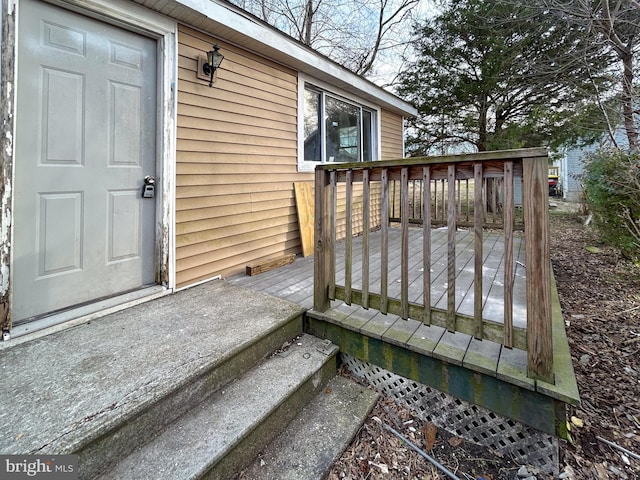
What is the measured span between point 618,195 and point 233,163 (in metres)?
4.87

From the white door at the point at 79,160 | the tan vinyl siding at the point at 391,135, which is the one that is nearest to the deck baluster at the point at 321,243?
the white door at the point at 79,160

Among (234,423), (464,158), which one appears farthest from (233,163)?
(234,423)

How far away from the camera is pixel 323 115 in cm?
454

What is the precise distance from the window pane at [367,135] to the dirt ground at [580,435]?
3.87 metres

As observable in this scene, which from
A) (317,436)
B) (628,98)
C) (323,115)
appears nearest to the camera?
(317,436)

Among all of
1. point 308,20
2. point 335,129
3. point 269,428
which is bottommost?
point 269,428

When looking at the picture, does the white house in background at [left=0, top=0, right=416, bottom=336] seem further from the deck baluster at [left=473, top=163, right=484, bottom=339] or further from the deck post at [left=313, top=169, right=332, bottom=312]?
the deck baluster at [left=473, top=163, right=484, bottom=339]

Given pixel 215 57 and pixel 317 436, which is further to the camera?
pixel 215 57

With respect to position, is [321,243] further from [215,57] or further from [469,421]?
[215,57]

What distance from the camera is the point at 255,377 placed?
1.88m

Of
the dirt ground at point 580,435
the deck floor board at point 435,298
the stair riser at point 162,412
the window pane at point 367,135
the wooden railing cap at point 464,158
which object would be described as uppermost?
the window pane at point 367,135

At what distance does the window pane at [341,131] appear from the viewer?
15.5 ft

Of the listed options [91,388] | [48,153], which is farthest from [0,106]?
[91,388]

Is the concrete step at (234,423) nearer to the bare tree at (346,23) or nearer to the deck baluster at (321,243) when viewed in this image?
the deck baluster at (321,243)
